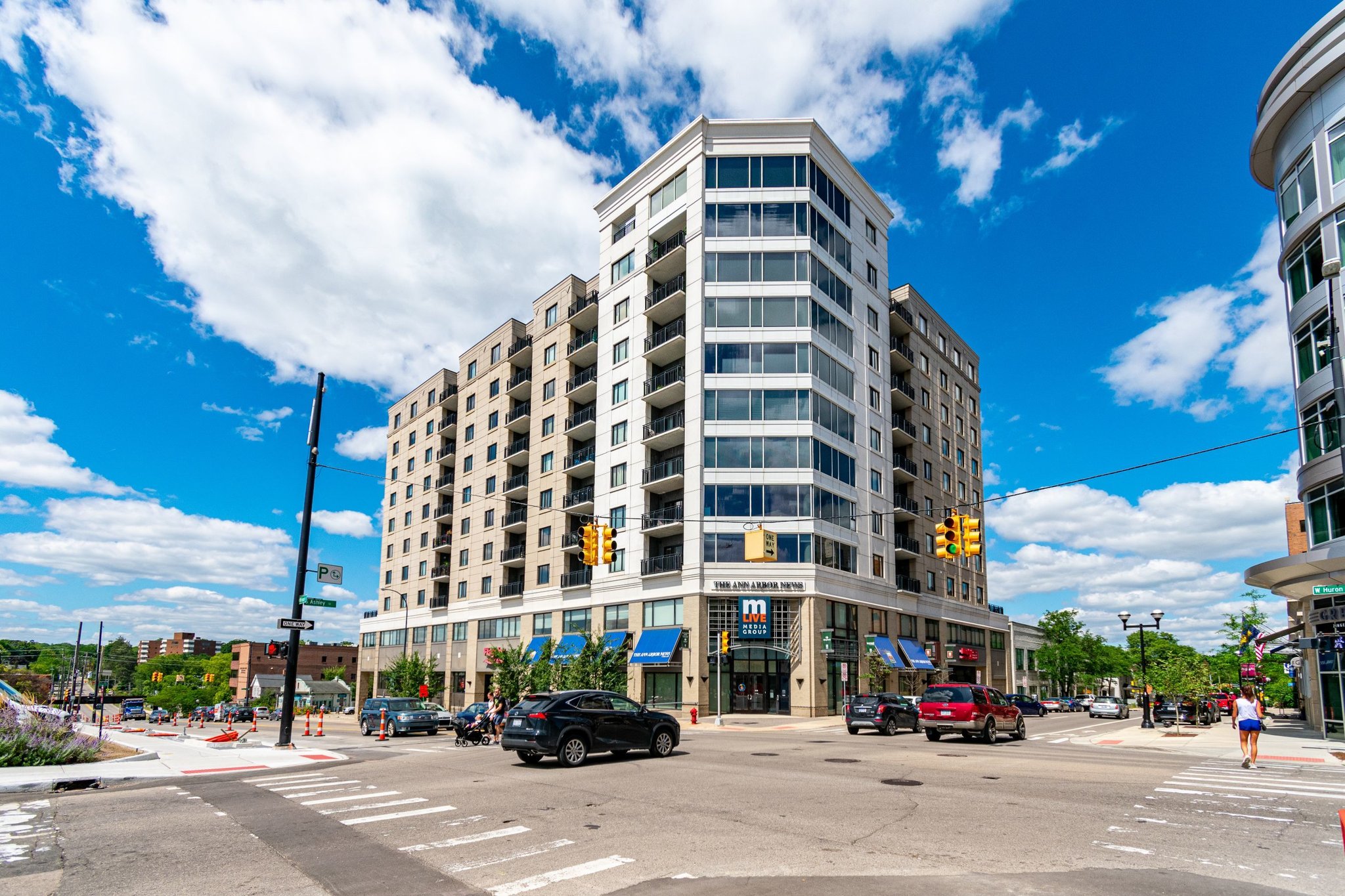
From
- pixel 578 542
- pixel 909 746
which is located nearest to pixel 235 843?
pixel 909 746

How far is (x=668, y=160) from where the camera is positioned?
54469 millimetres

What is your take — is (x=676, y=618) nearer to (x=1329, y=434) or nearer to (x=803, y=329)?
(x=803, y=329)

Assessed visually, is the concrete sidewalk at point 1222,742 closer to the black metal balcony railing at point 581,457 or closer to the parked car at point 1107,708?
the parked car at point 1107,708

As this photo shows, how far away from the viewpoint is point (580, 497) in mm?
56719

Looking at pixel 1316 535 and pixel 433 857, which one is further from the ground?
pixel 1316 535

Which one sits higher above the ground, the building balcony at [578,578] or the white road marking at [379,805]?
the building balcony at [578,578]

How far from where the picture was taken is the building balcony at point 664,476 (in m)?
48.7

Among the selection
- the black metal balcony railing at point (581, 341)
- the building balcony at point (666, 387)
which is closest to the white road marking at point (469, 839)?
the building balcony at point (666, 387)

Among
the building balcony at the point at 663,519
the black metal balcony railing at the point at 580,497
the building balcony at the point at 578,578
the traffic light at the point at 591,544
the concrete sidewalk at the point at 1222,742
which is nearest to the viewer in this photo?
the concrete sidewalk at the point at 1222,742

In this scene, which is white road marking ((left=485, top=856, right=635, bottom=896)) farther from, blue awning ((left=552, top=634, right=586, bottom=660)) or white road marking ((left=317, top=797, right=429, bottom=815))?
blue awning ((left=552, top=634, right=586, bottom=660))

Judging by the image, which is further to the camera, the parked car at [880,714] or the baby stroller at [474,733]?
the parked car at [880,714]

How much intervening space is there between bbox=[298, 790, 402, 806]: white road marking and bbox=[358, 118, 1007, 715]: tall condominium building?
3167cm

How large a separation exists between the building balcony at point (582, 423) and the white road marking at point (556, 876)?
159 ft

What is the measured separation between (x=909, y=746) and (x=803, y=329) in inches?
1133
